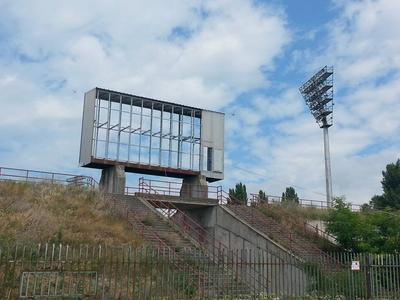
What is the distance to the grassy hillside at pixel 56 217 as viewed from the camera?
20500mm

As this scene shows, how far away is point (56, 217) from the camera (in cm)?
2309

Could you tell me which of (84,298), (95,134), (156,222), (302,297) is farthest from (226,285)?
(95,134)

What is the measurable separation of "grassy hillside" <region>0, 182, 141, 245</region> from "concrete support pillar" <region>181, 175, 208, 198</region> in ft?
39.2

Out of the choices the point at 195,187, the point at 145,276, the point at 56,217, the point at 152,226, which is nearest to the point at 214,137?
the point at 195,187

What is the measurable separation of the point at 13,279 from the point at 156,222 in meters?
14.6

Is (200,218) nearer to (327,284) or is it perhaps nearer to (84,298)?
(327,284)

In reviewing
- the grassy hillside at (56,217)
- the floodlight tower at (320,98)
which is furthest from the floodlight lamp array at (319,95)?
the grassy hillside at (56,217)

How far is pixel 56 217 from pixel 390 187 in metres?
47.9

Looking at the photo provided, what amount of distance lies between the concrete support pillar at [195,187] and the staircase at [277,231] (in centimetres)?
581

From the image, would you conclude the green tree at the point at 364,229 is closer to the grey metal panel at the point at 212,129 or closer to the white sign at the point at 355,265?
the white sign at the point at 355,265

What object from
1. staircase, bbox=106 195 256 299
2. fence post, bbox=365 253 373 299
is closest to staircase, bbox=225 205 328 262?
staircase, bbox=106 195 256 299

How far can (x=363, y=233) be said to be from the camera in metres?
27.8

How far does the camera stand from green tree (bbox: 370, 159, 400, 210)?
189 feet

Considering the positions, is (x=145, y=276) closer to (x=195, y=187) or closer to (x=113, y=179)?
(x=113, y=179)
